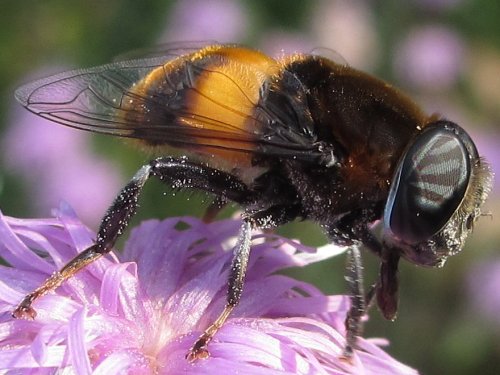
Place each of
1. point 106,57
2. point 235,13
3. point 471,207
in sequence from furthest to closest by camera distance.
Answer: point 235,13 → point 106,57 → point 471,207

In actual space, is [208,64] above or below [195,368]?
above

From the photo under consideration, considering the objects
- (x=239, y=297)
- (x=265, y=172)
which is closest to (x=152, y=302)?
(x=239, y=297)

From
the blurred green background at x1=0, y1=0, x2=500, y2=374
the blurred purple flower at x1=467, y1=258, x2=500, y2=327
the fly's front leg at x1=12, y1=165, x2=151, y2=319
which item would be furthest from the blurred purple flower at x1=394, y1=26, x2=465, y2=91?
the fly's front leg at x1=12, y1=165, x2=151, y2=319

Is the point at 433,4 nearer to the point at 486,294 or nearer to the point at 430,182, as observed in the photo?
the point at 486,294

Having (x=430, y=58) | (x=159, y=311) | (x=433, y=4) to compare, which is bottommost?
(x=430, y=58)

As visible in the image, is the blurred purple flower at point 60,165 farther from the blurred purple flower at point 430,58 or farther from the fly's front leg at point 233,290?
the fly's front leg at point 233,290

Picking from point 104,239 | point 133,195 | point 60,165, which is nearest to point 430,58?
point 60,165

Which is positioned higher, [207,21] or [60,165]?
[207,21]

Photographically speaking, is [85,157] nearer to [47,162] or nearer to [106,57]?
[47,162]
